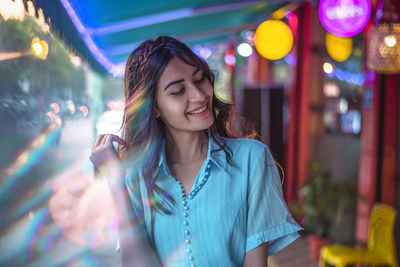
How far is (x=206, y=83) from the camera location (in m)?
→ 1.39

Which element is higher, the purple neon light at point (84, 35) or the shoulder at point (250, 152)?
the purple neon light at point (84, 35)

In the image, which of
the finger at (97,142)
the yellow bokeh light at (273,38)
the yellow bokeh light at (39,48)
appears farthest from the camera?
the yellow bokeh light at (273,38)

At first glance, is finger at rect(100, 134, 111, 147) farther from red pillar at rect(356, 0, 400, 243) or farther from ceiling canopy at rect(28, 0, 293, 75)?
red pillar at rect(356, 0, 400, 243)

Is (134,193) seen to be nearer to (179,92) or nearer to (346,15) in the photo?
(179,92)

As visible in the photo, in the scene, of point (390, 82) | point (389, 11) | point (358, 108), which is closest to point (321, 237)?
point (358, 108)

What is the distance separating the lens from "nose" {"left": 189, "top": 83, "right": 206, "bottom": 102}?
1319 millimetres

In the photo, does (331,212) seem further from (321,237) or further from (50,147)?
(50,147)

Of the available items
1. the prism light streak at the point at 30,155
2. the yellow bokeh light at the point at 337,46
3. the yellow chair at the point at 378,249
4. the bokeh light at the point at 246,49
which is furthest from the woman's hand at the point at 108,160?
the bokeh light at the point at 246,49

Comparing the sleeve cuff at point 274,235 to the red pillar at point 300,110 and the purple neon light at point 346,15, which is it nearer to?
the purple neon light at point 346,15

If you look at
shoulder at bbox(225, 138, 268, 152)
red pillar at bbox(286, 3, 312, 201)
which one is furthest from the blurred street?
red pillar at bbox(286, 3, 312, 201)

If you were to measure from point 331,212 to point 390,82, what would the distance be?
1659 millimetres

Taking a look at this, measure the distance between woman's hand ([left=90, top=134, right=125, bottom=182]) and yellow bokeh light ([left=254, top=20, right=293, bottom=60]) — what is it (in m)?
3.88

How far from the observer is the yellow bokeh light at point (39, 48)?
2.44m

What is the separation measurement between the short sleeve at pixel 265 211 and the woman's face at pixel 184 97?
215mm
